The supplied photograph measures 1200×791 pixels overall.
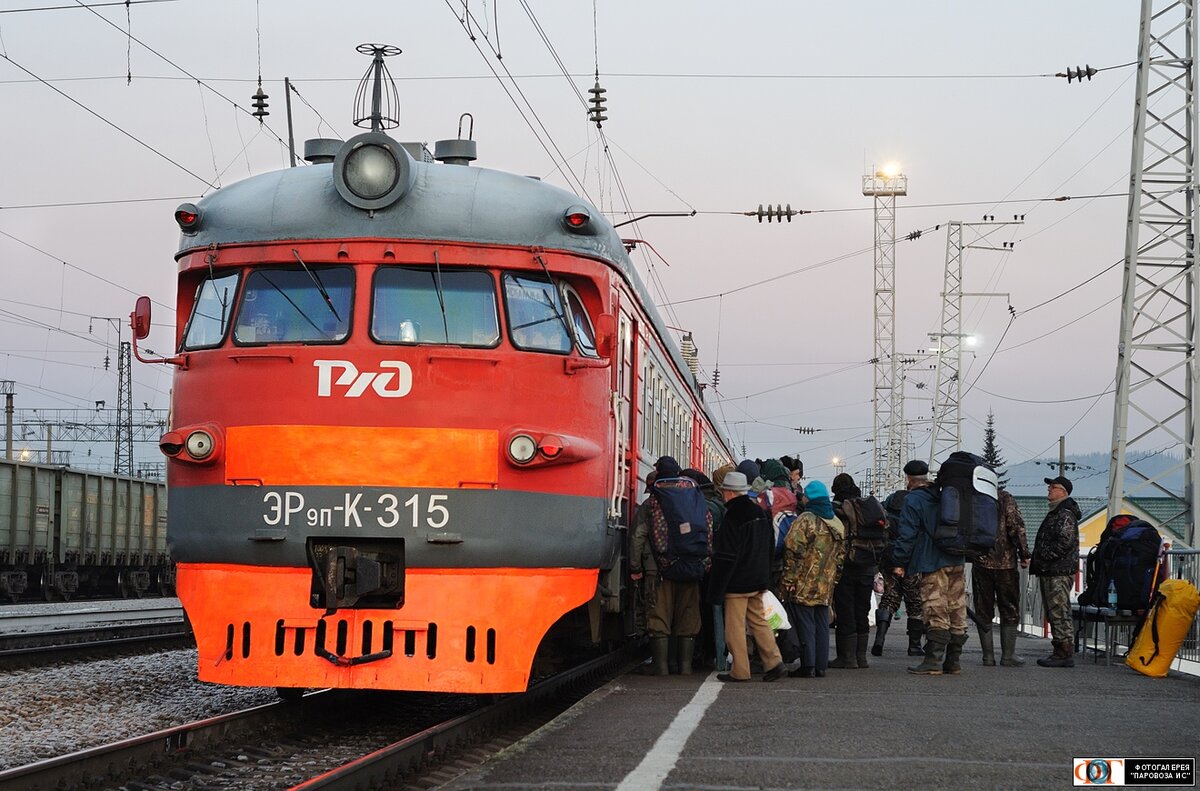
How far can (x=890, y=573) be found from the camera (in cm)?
1475

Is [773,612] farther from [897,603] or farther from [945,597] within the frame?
[897,603]

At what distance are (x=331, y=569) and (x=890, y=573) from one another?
7859 mm

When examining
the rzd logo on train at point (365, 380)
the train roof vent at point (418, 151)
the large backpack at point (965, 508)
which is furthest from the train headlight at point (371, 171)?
the large backpack at point (965, 508)

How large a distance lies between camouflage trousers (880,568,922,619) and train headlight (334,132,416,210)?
7.69m

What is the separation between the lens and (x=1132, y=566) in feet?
44.5

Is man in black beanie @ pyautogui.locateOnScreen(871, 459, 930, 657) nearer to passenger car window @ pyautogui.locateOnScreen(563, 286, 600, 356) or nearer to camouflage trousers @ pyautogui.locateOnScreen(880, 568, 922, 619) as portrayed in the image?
camouflage trousers @ pyautogui.locateOnScreen(880, 568, 922, 619)

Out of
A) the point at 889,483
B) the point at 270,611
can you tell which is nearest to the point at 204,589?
the point at 270,611

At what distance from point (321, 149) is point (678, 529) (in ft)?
12.7

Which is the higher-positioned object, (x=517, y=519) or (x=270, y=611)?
(x=517, y=519)

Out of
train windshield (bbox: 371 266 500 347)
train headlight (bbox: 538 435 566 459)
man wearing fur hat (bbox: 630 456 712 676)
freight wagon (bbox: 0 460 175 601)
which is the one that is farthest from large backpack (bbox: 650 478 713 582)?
freight wagon (bbox: 0 460 175 601)

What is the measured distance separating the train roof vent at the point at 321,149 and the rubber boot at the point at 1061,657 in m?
8.04

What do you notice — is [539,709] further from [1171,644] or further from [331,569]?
[1171,644]

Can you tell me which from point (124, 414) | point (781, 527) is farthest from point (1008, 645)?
point (124, 414)

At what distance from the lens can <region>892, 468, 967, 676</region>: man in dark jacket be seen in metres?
11.9
